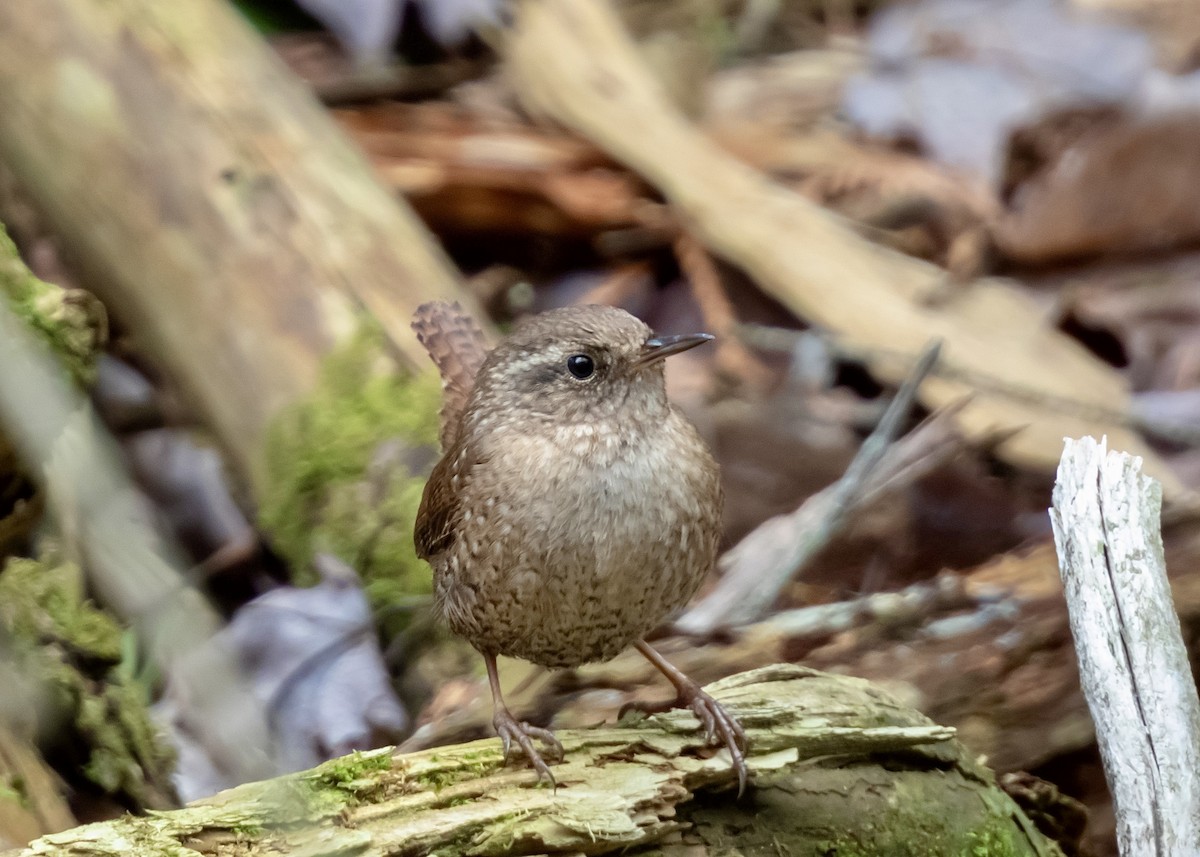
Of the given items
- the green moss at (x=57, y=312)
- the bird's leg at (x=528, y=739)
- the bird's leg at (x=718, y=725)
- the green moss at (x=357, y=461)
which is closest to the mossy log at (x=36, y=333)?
the green moss at (x=57, y=312)

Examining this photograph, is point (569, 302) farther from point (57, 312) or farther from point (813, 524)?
point (57, 312)

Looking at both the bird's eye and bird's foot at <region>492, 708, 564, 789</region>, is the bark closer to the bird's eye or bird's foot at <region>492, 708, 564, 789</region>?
the bird's eye

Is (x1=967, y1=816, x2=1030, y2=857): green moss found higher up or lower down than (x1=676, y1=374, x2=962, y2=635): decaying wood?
lower down

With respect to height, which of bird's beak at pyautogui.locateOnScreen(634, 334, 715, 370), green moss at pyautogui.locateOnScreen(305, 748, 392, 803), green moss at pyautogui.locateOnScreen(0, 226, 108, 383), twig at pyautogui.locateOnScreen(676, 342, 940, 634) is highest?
green moss at pyautogui.locateOnScreen(0, 226, 108, 383)

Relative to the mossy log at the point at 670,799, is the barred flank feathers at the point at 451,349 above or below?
above

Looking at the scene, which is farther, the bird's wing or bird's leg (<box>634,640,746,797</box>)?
the bird's wing

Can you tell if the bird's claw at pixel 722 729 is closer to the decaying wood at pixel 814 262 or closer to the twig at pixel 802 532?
the twig at pixel 802 532

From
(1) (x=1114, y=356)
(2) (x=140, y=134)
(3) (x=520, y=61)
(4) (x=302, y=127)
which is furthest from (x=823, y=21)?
(2) (x=140, y=134)

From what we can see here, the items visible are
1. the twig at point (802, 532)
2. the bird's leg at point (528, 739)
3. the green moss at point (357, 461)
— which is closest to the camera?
the bird's leg at point (528, 739)

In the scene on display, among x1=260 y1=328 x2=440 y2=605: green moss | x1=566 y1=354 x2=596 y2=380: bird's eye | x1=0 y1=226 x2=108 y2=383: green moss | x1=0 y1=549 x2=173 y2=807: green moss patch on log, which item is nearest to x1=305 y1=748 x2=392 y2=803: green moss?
x1=0 y1=549 x2=173 y2=807: green moss patch on log
